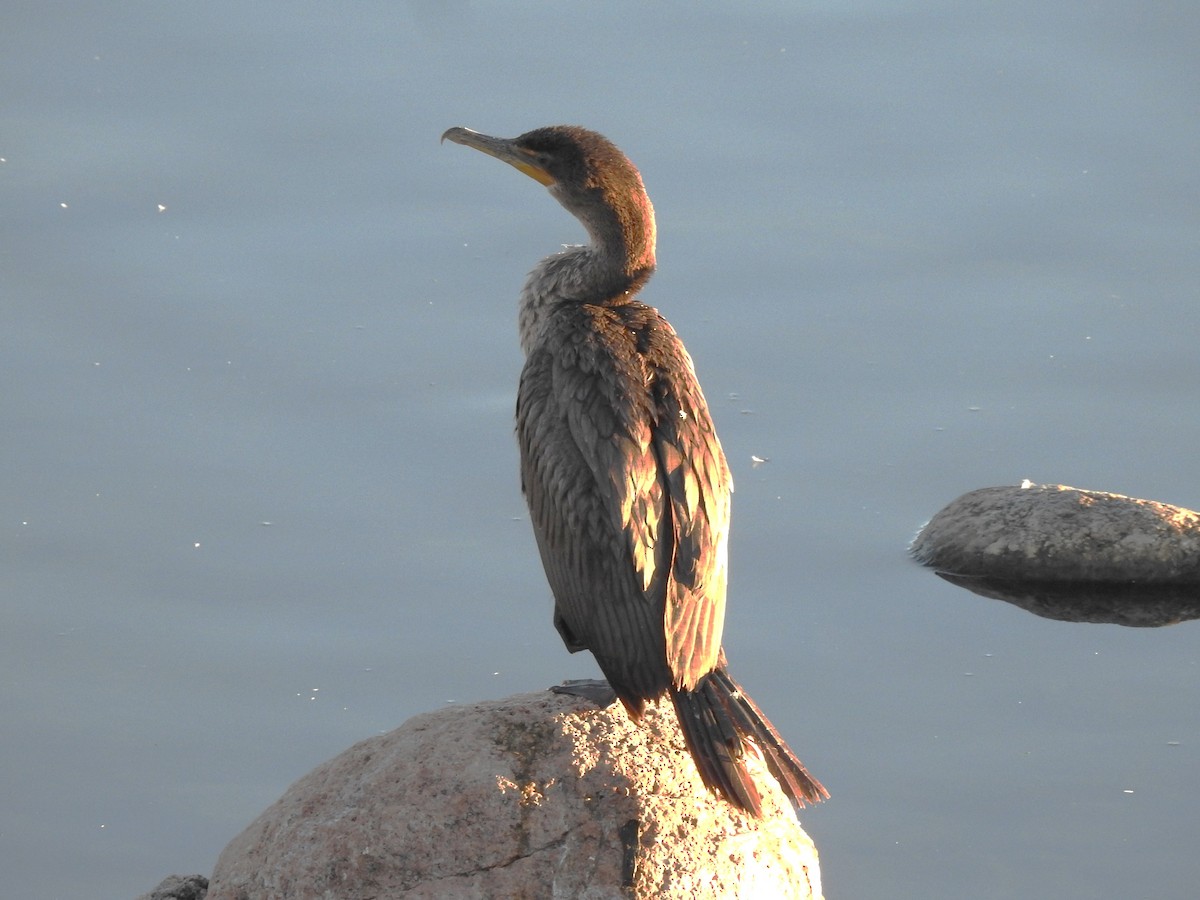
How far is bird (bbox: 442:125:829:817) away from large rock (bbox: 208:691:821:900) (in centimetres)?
18

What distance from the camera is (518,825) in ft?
20.1

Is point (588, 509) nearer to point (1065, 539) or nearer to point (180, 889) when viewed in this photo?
point (180, 889)

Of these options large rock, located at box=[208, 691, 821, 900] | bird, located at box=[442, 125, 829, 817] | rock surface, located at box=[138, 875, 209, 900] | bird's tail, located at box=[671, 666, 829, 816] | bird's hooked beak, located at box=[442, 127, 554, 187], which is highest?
bird's hooked beak, located at box=[442, 127, 554, 187]

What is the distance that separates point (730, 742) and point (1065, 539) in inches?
149

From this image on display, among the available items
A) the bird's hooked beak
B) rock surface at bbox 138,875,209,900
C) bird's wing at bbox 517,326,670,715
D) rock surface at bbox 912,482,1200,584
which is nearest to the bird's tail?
bird's wing at bbox 517,326,670,715

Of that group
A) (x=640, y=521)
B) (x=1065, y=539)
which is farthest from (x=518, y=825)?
(x=1065, y=539)

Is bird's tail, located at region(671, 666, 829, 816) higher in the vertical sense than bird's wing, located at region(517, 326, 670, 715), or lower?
lower

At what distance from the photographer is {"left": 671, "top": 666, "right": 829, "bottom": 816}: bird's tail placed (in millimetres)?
6012

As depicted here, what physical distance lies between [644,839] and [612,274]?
2289mm

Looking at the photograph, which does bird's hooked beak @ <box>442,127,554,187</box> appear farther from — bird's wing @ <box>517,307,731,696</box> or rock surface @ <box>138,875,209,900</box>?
rock surface @ <box>138,875,209,900</box>

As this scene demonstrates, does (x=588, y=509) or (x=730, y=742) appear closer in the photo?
(x=730, y=742)

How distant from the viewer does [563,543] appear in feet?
21.5

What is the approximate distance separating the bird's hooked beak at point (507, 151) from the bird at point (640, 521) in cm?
65

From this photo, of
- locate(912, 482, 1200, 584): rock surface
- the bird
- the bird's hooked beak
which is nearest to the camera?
the bird
